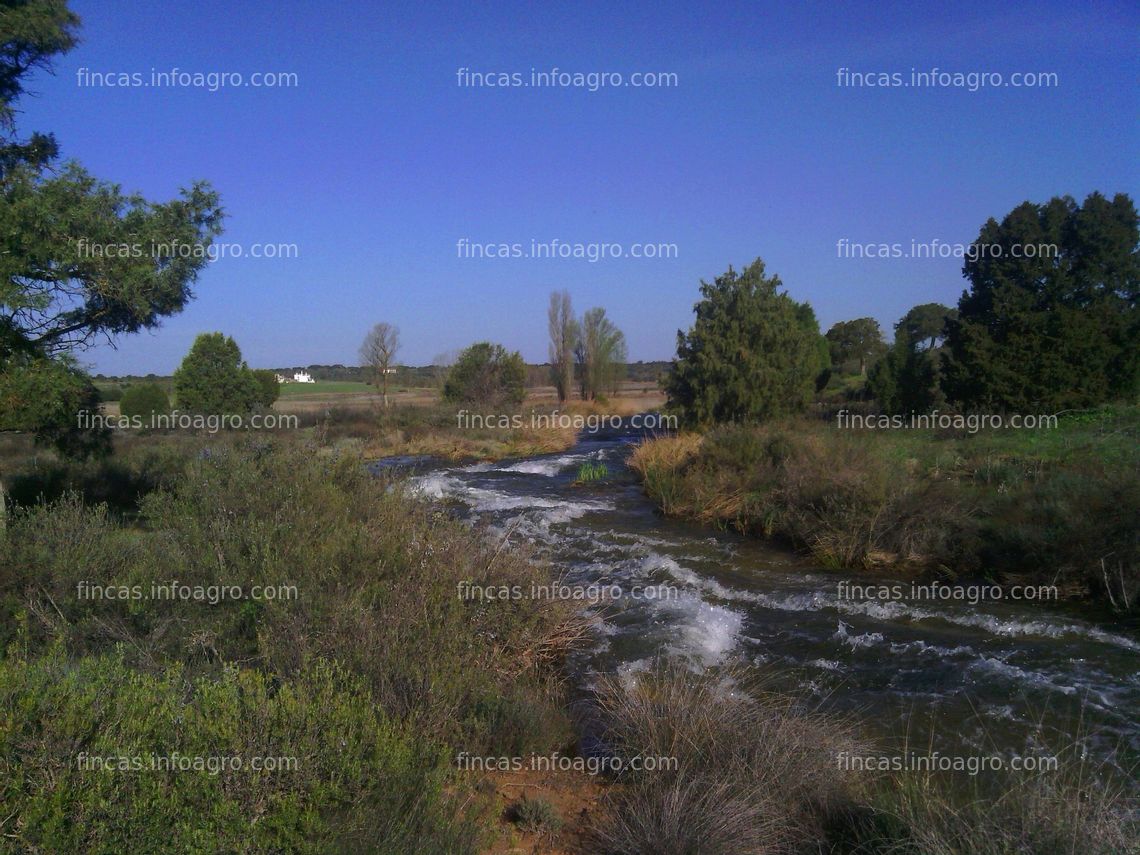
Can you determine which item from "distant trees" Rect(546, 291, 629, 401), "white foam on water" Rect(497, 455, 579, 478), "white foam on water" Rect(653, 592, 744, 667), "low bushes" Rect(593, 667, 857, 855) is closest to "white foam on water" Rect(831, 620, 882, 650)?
"white foam on water" Rect(653, 592, 744, 667)

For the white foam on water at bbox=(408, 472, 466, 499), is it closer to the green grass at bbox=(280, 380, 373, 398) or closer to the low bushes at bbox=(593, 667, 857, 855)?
the low bushes at bbox=(593, 667, 857, 855)

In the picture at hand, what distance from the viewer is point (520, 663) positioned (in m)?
7.10

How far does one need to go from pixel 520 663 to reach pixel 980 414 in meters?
17.5

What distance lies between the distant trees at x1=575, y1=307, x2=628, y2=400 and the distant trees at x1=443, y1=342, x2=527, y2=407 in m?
11.3

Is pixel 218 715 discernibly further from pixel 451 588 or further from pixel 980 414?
pixel 980 414

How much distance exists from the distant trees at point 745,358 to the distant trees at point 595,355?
92.3 feet

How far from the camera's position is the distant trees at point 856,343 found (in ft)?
169

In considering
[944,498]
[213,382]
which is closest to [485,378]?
[213,382]

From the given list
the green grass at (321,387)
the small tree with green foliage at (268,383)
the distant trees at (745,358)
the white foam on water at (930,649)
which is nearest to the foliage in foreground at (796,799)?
the white foam on water at (930,649)

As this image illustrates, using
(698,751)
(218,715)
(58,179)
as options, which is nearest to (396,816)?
(218,715)

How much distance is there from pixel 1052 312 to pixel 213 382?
25.1 m

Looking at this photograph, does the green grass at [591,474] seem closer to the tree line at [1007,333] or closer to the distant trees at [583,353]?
the tree line at [1007,333]

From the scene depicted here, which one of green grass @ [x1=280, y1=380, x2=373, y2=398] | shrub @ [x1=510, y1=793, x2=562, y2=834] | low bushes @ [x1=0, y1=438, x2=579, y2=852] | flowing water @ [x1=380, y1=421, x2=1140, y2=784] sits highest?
green grass @ [x1=280, y1=380, x2=373, y2=398]

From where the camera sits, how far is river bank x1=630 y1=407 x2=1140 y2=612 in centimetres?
1004
